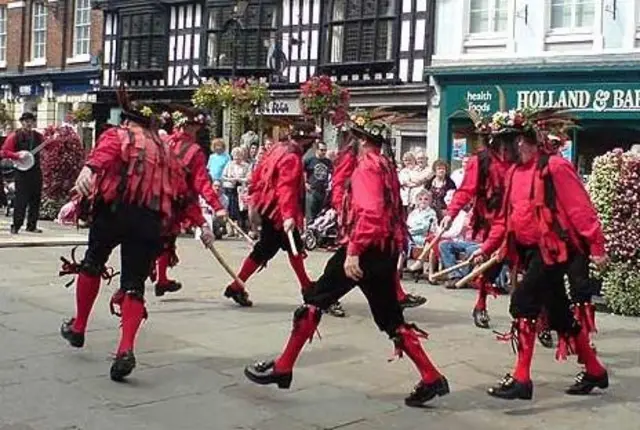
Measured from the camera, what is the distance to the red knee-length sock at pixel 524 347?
246 inches

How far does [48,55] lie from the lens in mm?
31859

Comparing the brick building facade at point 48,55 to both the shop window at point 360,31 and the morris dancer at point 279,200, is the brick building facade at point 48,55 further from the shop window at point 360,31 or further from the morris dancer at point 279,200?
the morris dancer at point 279,200

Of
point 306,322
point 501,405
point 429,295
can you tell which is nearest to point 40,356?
point 306,322

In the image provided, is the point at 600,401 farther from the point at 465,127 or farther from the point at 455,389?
the point at 465,127

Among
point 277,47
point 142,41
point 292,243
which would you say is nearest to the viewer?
point 292,243

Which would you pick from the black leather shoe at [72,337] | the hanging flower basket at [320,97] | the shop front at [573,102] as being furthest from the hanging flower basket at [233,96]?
the black leather shoe at [72,337]

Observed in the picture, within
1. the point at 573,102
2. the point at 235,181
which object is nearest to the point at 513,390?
the point at 235,181

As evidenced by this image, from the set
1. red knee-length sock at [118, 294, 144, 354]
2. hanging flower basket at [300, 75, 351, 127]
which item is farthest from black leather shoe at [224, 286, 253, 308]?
hanging flower basket at [300, 75, 351, 127]

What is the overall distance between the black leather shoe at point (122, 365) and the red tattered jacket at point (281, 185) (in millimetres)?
2636

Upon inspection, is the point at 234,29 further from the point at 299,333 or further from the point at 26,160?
the point at 299,333

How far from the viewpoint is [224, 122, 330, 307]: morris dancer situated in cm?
866

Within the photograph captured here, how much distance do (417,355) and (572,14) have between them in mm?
13957

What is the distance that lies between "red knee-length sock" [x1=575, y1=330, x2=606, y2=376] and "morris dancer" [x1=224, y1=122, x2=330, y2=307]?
2.67 meters

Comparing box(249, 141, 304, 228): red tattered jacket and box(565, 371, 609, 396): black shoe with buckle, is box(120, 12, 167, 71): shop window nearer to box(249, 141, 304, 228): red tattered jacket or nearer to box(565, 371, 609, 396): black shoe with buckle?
box(249, 141, 304, 228): red tattered jacket
